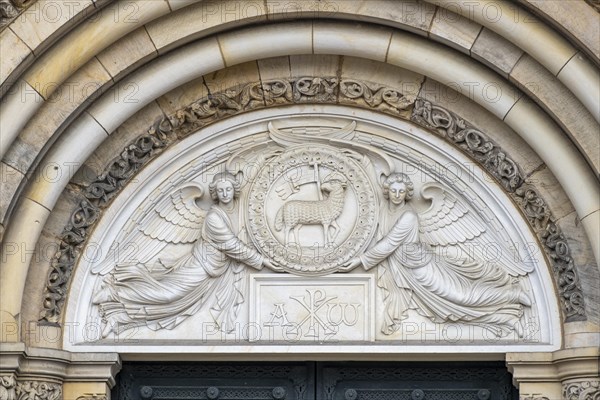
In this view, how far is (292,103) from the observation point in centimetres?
1364

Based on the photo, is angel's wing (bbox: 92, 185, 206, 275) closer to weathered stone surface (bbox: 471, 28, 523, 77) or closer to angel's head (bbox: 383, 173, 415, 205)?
angel's head (bbox: 383, 173, 415, 205)

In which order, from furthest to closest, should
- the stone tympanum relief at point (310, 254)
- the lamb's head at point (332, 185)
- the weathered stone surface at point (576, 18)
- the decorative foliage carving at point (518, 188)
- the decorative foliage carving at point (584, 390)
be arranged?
the lamb's head at point (332, 185) < the stone tympanum relief at point (310, 254) < the decorative foliage carving at point (518, 188) < the decorative foliage carving at point (584, 390) < the weathered stone surface at point (576, 18)

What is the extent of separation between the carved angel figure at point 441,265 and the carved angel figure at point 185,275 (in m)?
0.86

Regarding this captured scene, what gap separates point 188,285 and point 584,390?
9.45 ft

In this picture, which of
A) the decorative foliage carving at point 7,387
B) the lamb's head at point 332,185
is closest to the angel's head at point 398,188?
the lamb's head at point 332,185

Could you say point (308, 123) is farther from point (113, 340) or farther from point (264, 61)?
point (113, 340)

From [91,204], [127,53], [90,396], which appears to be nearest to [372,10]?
[127,53]

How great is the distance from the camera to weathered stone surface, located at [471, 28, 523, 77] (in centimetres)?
1305

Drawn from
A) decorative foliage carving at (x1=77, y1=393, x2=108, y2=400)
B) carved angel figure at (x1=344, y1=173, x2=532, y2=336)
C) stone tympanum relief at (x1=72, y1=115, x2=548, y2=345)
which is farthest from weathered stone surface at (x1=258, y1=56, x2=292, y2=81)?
decorative foliage carving at (x1=77, y1=393, x2=108, y2=400)

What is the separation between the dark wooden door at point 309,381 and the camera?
44.3 ft

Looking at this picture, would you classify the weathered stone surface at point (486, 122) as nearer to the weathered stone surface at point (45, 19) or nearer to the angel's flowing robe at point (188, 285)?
the angel's flowing robe at point (188, 285)

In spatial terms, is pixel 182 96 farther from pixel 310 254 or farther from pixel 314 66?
pixel 310 254

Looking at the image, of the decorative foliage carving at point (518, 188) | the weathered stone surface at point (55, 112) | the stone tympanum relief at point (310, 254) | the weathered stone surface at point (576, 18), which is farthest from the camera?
the stone tympanum relief at point (310, 254)

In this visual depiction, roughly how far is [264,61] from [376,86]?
831 millimetres
